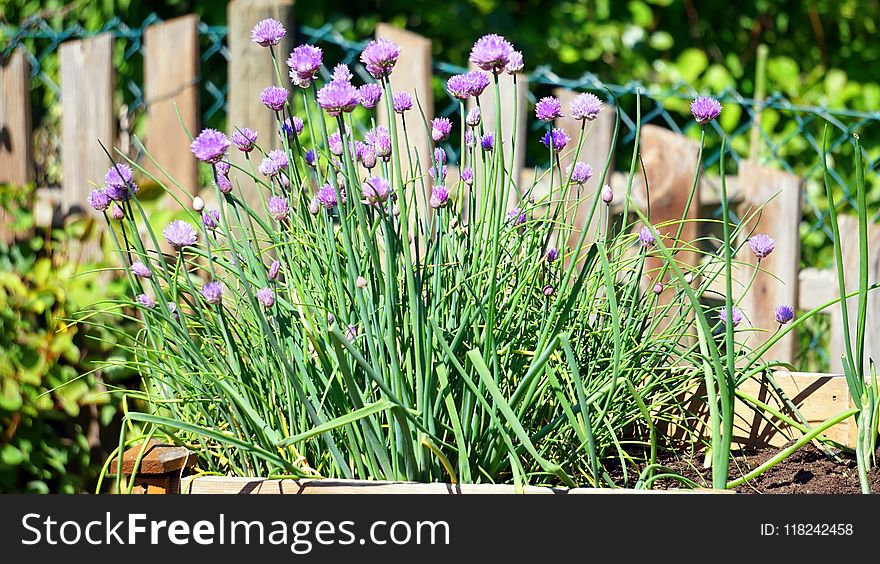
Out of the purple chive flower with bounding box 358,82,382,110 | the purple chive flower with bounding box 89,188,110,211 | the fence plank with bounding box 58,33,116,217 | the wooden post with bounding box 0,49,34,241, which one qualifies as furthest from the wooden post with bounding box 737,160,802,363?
the wooden post with bounding box 0,49,34,241

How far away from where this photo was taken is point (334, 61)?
4512 millimetres

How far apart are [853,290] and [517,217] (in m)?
1.69

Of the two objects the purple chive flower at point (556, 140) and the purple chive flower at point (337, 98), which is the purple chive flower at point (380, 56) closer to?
the purple chive flower at point (337, 98)

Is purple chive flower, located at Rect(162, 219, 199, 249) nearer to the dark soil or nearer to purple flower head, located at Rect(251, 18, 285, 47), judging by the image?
purple flower head, located at Rect(251, 18, 285, 47)

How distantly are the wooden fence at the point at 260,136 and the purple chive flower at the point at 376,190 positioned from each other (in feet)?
4.48

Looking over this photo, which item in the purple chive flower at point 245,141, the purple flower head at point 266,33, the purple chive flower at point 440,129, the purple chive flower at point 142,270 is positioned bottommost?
the purple chive flower at point 142,270

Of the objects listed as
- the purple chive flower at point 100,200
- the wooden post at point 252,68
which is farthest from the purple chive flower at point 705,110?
the wooden post at point 252,68

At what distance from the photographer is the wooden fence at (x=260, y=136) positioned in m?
2.75

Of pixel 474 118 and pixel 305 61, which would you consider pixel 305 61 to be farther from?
pixel 474 118
